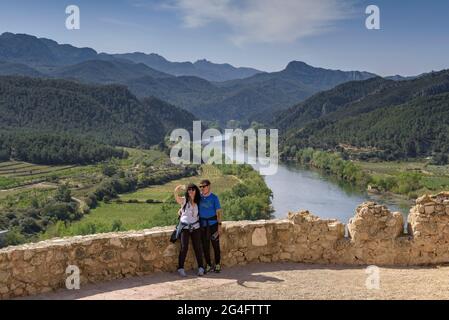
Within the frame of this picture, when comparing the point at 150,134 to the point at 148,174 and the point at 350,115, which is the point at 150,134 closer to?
the point at 350,115

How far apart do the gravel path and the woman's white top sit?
805 millimetres

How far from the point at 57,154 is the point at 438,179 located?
69.2 meters

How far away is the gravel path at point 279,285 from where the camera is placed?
6895 millimetres

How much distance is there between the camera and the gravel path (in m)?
6.89

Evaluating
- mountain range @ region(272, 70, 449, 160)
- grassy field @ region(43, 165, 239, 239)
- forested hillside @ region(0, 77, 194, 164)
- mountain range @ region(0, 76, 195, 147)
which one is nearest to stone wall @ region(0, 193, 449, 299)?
grassy field @ region(43, 165, 239, 239)

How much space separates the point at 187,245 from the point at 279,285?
61.0 inches

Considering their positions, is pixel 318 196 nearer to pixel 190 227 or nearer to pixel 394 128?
pixel 190 227

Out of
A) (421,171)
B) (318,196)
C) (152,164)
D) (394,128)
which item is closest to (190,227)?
(318,196)

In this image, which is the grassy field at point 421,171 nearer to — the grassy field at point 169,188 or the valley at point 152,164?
the valley at point 152,164

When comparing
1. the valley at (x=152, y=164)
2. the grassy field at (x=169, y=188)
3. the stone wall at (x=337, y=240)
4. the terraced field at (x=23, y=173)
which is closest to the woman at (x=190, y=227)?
the stone wall at (x=337, y=240)

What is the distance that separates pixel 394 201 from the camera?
63094 millimetres

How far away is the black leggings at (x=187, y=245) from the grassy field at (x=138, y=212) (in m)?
39.6

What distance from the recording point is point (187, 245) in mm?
7965
